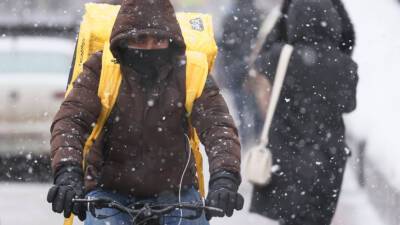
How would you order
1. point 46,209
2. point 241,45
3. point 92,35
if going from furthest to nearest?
point 241,45 < point 46,209 < point 92,35

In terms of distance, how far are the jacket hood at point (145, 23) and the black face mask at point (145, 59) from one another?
37 mm

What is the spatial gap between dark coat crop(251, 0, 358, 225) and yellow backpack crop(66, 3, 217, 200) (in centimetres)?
201

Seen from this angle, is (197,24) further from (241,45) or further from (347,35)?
(241,45)


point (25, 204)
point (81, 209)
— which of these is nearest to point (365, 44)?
point (25, 204)

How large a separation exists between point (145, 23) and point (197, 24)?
30.9 inches

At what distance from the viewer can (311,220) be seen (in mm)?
7957

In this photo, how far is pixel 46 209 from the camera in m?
11.0

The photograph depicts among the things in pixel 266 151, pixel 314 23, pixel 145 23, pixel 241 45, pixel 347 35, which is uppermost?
pixel 145 23

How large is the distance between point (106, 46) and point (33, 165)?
811cm

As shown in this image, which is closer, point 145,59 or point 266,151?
point 145,59

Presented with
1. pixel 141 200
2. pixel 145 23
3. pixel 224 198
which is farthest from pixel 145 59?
pixel 224 198

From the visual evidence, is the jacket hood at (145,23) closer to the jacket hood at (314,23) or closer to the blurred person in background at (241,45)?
the jacket hood at (314,23)

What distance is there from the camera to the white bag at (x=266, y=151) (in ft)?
25.6

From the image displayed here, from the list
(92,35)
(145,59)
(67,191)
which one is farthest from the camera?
(92,35)
